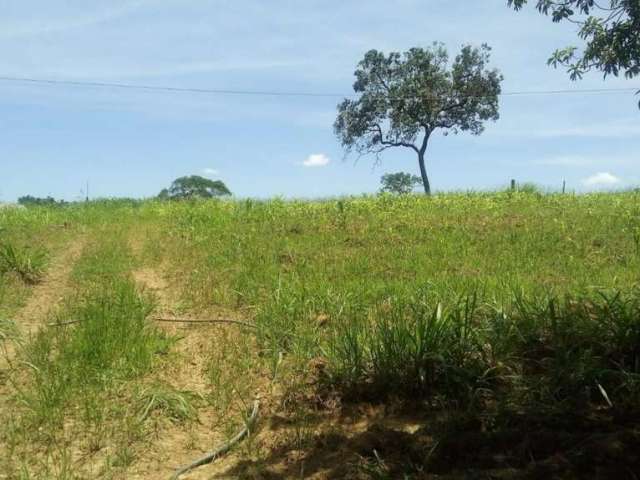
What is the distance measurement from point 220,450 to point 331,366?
42.8 inches

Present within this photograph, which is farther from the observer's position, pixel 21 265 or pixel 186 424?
pixel 21 265

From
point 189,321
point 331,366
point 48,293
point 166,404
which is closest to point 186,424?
point 166,404

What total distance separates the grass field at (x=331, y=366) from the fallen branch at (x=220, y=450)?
2.8 inches

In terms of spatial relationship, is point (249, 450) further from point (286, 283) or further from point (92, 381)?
point (286, 283)

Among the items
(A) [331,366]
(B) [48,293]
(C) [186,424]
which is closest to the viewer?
(C) [186,424]

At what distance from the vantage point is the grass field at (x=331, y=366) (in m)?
3.25

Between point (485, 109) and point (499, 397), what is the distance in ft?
101

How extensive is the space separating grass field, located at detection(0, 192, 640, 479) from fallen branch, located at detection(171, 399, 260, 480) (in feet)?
0.24

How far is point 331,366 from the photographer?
4.35 m

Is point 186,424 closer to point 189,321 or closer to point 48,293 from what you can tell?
point 189,321

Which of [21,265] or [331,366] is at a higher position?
[21,265]

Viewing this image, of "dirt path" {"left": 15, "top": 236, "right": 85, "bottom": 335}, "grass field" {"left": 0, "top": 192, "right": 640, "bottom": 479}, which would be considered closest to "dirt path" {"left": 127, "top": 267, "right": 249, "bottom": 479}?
"grass field" {"left": 0, "top": 192, "right": 640, "bottom": 479}

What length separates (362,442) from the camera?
11.2 ft

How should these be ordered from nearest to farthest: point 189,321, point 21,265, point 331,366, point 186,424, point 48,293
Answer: point 186,424
point 331,366
point 189,321
point 48,293
point 21,265
